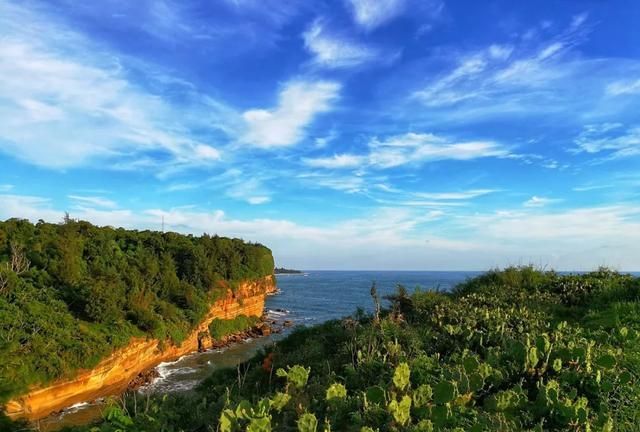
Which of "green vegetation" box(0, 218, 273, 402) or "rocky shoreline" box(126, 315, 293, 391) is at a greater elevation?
"green vegetation" box(0, 218, 273, 402)

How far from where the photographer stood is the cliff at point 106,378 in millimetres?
20561

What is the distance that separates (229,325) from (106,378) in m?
18.7

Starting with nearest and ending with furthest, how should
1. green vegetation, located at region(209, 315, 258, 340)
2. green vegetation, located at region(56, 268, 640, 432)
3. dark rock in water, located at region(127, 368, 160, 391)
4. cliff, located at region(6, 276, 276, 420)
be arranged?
1. green vegetation, located at region(56, 268, 640, 432)
2. cliff, located at region(6, 276, 276, 420)
3. dark rock in water, located at region(127, 368, 160, 391)
4. green vegetation, located at region(209, 315, 258, 340)

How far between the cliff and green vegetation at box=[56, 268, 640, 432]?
16.6m

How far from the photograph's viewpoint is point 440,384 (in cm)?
464

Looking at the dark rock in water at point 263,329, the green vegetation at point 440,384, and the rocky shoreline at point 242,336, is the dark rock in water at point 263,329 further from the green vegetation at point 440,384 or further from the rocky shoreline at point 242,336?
the green vegetation at point 440,384

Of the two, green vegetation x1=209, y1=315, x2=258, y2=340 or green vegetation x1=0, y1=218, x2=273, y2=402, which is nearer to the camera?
green vegetation x1=0, y1=218, x2=273, y2=402

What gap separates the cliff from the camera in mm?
20561

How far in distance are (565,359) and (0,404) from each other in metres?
21.2

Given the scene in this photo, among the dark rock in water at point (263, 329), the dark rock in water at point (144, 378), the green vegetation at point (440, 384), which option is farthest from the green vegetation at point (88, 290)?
the green vegetation at point (440, 384)

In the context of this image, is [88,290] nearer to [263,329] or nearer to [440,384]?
[263,329]

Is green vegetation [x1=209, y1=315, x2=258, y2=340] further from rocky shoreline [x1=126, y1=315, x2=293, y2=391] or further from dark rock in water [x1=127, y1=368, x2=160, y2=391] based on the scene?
dark rock in water [x1=127, y1=368, x2=160, y2=391]

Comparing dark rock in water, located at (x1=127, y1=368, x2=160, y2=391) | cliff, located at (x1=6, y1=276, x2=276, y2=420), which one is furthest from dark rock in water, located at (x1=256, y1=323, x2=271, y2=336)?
dark rock in water, located at (x1=127, y1=368, x2=160, y2=391)

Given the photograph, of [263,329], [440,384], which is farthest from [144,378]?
[440,384]
